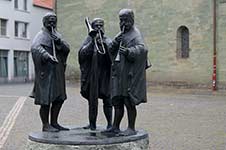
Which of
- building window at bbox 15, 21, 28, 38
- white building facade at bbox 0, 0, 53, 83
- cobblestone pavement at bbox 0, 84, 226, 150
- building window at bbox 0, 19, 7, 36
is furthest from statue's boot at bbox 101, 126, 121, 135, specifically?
building window at bbox 15, 21, 28, 38

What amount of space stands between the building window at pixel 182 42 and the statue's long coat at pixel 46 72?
22.3 m

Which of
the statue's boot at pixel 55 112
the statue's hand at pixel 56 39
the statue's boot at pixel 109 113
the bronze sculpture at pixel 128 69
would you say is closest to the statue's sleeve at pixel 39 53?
the statue's hand at pixel 56 39

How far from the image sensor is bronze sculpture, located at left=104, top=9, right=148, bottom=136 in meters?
7.20

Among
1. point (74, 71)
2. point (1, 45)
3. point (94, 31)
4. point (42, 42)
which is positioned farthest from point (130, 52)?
point (1, 45)

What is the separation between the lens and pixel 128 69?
725 centimetres

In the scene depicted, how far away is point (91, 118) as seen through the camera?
26.3ft

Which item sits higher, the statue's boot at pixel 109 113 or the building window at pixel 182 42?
the building window at pixel 182 42

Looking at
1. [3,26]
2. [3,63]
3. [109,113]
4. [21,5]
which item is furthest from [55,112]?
[21,5]

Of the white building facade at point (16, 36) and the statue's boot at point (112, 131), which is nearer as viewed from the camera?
the statue's boot at point (112, 131)

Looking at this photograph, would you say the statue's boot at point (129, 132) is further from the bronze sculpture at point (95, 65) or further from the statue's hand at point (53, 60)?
the statue's hand at point (53, 60)

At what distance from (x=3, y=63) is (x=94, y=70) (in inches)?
1606

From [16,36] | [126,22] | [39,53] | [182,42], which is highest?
[16,36]

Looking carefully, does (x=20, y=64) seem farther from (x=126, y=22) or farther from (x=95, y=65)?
(x=126, y=22)

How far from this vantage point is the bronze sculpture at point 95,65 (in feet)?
25.1
